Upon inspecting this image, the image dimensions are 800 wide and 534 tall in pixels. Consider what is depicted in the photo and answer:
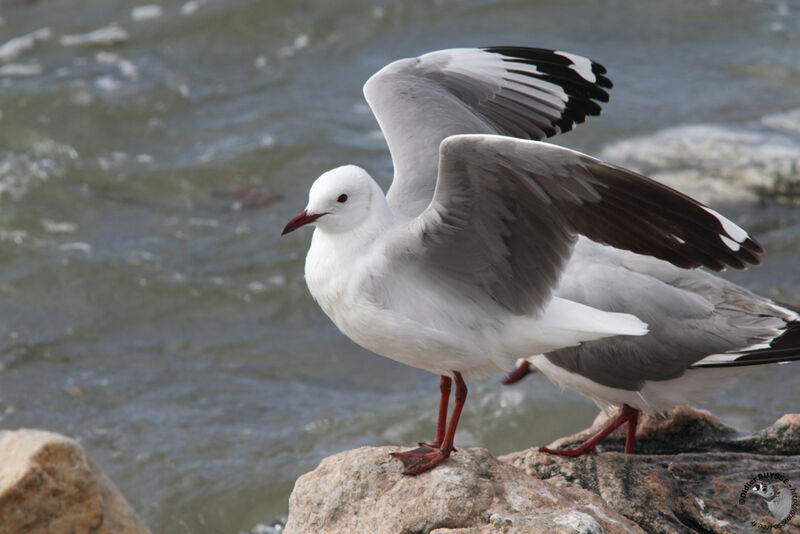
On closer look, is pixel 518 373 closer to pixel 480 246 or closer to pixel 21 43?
pixel 480 246

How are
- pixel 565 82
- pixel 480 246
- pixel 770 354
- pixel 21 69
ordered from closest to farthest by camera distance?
1. pixel 480 246
2. pixel 770 354
3. pixel 565 82
4. pixel 21 69

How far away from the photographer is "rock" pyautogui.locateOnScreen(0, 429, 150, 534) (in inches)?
190

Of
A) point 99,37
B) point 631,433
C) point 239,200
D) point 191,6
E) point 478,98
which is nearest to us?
point 631,433

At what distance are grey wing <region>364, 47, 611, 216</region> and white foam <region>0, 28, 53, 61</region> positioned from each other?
30.4 ft

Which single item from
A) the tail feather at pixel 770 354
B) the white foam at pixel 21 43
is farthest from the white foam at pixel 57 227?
the tail feather at pixel 770 354

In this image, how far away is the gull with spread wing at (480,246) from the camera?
3.59 m

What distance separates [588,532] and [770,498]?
3.63 ft

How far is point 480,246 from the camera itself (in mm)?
4035

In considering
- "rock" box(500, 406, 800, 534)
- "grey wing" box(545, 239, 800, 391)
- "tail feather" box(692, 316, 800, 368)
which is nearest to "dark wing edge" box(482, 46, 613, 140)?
"grey wing" box(545, 239, 800, 391)

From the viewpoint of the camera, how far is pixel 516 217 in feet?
12.7

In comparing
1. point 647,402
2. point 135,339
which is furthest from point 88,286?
point 647,402

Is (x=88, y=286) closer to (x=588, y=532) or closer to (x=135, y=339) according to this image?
(x=135, y=339)

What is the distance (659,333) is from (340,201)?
1.80 m

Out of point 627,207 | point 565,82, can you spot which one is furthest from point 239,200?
point 627,207
